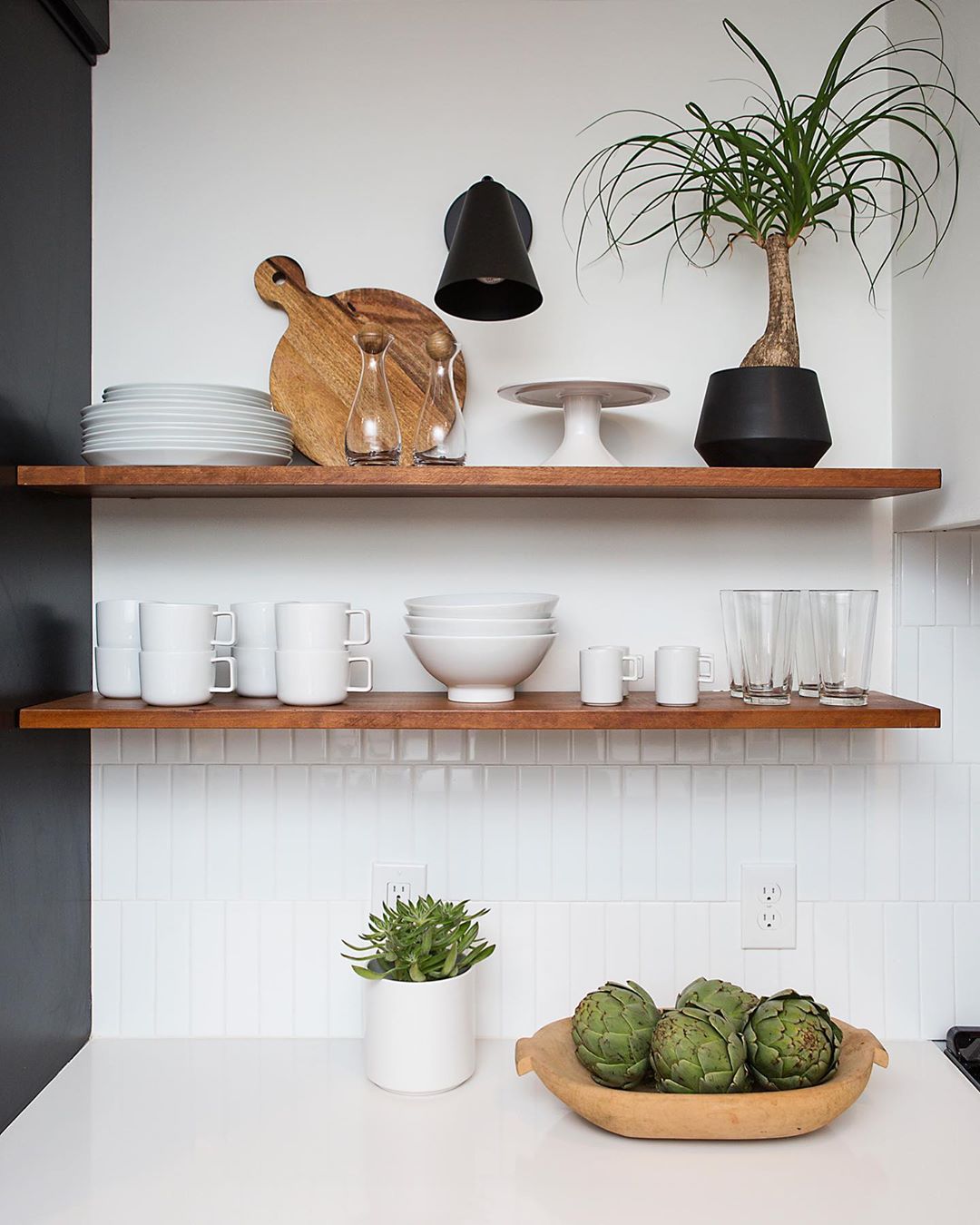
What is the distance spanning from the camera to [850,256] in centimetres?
152

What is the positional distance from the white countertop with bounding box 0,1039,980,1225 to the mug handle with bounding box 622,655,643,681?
52cm

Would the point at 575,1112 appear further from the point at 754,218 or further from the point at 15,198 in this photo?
the point at 15,198

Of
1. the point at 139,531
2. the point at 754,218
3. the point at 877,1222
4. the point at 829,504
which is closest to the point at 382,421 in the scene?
the point at 139,531

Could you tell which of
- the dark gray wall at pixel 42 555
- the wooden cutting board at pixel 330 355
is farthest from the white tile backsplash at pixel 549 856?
the wooden cutting board at pixel 330 355

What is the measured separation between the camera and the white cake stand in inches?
53.4

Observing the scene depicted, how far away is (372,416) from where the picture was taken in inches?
53.9

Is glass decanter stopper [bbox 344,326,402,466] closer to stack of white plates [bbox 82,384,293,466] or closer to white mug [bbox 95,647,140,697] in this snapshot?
stack of white plates [bbox 82,384,293,466]

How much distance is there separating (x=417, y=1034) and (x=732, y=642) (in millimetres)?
623

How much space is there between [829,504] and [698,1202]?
90 cm

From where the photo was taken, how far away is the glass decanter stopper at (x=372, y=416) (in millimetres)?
1360

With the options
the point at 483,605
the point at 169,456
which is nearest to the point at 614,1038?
the point at 483,605

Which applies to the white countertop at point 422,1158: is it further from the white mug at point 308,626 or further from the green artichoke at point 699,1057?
the white mug at point 308,626

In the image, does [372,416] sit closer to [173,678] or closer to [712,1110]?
[173,678]

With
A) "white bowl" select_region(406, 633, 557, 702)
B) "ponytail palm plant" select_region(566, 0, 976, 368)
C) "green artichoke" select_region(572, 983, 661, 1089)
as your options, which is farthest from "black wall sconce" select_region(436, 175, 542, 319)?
"green artichoke" select_region(572, 983, 661, 1089)
